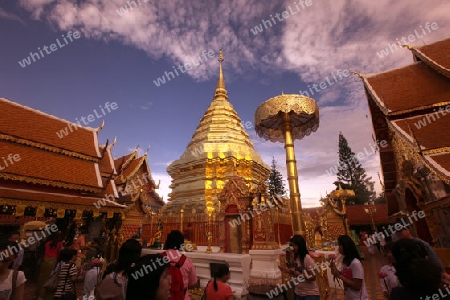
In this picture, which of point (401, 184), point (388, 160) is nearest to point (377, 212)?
point (388, 160)

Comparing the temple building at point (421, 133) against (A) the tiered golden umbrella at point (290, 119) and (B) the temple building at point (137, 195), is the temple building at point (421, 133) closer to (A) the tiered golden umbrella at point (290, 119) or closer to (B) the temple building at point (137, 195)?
(A) the tiered golden umbrella at point (290, 119)

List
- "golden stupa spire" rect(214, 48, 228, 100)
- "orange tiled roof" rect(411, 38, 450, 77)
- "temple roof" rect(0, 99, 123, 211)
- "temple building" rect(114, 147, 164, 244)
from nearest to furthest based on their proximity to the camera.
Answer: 1. "orange tiled roof" rect(411, 38, 450, 77)
2. "temple roof" rect(0, 99, 123, 211)
3. "temple building" rect(114, 147, 164, 244)
4. "golden stupa spire" rect(214, 48, 228, 100)

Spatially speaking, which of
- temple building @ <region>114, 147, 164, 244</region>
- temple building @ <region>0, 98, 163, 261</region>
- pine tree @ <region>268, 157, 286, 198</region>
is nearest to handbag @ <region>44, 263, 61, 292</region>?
temple building @ <region>0, 98, 163, 261</region>

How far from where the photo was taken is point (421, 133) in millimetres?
6004

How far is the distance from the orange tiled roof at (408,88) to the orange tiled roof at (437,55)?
0.45 metres

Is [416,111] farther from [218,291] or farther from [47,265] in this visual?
[47,265]

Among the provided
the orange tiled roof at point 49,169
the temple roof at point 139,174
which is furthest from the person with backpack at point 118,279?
the temple roof at point 139,174

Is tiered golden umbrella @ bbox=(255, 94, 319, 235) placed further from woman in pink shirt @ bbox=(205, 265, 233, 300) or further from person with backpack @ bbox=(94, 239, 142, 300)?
person with backpack @ bbox=(94, 239, 142, 300)

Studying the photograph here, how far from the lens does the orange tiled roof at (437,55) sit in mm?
7735

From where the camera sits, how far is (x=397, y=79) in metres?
9.12

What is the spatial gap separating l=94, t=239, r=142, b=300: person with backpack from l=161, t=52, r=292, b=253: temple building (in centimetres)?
498

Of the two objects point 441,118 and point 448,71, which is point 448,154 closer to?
point 441,118

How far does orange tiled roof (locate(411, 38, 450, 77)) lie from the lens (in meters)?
7.74

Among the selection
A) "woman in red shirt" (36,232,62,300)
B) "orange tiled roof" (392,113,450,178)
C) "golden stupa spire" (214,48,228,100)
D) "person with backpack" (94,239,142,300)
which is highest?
"golden stupa spire" (214,48,228,100)
